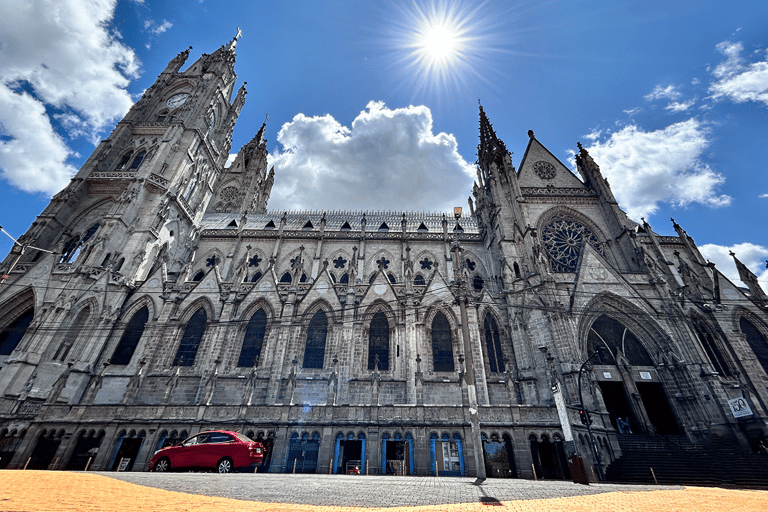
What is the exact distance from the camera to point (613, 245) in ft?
87.2

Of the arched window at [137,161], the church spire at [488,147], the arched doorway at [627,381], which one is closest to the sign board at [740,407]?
the arched doorway at [627,381]

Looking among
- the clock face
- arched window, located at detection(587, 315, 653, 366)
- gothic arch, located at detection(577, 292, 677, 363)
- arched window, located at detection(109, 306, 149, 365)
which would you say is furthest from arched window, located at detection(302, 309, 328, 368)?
the clock face

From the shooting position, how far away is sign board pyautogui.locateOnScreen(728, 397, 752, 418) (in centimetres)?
1666

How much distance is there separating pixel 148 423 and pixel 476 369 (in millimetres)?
17438

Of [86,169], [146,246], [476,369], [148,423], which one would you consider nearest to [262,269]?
[146,246]

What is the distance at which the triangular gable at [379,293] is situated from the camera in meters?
21.9

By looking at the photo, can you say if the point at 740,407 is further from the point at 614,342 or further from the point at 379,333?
the point at 379,333

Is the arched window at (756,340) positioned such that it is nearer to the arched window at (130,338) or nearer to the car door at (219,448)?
the car door at (219,448)

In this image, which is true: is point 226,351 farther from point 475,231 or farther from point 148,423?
point 475,231

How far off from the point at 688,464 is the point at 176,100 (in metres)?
53.4

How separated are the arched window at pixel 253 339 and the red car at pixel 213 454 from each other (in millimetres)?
7815

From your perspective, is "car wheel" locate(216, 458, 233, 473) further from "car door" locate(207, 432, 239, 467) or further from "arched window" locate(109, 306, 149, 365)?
"arched window" locate(109, 306, 149, 365)

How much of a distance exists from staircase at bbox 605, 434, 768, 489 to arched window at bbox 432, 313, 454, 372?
9217 mm

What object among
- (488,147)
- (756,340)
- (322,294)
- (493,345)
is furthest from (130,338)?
(756,340)
